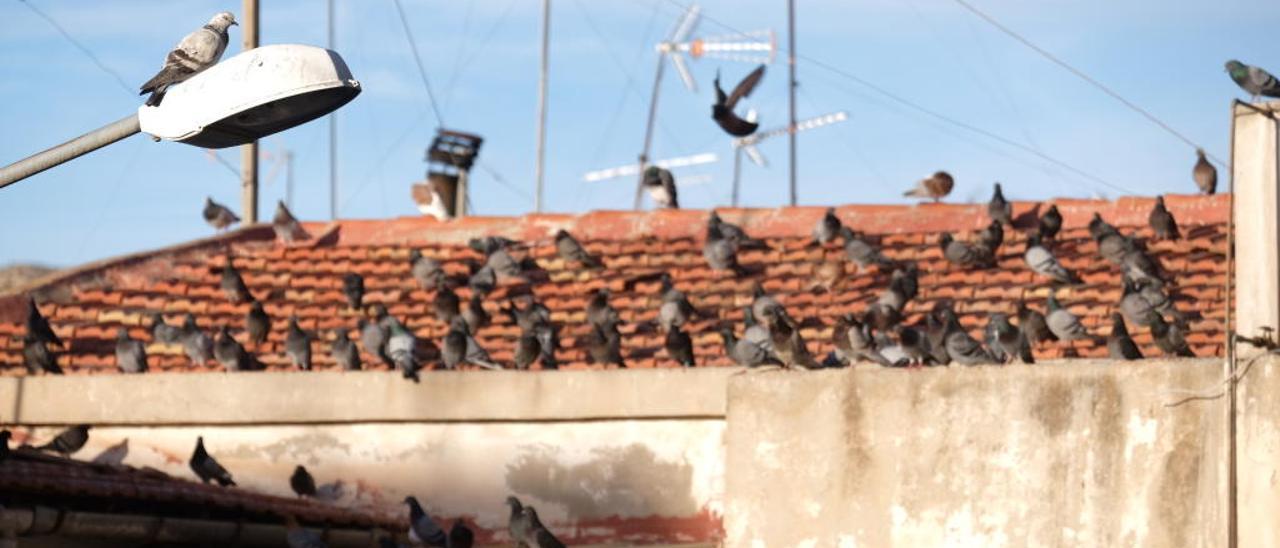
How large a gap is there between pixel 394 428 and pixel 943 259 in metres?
4.61

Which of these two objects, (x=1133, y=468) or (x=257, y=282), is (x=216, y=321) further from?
(x=1133, y=468)

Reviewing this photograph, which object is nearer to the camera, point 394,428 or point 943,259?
point 394,428

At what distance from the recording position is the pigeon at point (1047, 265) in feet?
54.7

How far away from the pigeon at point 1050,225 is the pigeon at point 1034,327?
2.48 metres

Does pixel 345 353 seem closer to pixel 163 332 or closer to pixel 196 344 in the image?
pixel 196 344

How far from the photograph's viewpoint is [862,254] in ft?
57.6

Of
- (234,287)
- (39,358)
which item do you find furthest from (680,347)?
(39,358)

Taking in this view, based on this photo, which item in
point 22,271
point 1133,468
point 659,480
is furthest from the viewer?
point 22,271

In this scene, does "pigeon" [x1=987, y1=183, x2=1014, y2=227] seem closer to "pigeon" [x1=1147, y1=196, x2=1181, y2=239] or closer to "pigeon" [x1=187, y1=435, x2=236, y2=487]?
"pigeon" [x1=1147, y1=196, x2=1181, y2=239]

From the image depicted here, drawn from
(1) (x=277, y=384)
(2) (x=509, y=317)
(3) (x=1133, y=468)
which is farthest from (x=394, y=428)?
(3) (x=1133, y=468)

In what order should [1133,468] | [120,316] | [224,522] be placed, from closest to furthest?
1. [1133,468]
2. [224,522]
3. [120,316]

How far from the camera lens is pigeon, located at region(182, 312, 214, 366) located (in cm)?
1692

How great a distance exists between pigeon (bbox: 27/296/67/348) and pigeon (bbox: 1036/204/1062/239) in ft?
25.1

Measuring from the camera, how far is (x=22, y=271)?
3400 centimetres
